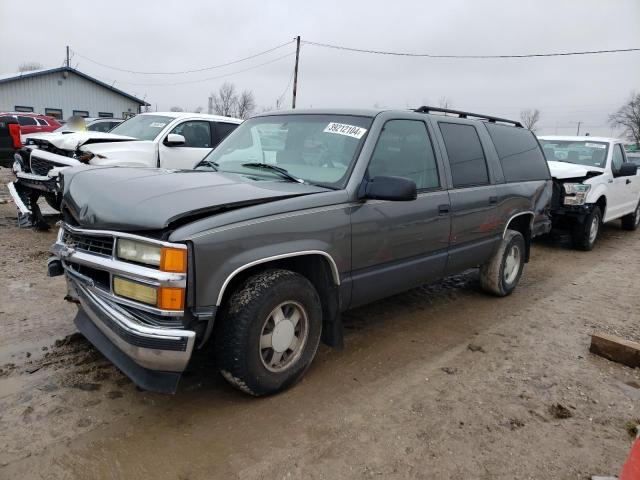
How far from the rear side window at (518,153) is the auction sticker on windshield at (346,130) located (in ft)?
6.83

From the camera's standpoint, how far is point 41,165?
6.86 meters

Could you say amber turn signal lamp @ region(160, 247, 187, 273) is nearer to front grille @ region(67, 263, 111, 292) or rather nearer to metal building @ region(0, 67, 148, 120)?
front grille @ region(67, 263, 111, 292)

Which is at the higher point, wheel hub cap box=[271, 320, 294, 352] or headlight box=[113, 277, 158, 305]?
headlight box=[113, 277, 158, 305]

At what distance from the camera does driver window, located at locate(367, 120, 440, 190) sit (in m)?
3.56

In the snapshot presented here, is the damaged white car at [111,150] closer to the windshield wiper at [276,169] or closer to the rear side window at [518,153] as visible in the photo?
the windshield wiper at [276,169]

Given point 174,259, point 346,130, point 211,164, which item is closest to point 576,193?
point 346,130

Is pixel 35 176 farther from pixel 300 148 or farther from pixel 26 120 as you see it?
pixel 26 120

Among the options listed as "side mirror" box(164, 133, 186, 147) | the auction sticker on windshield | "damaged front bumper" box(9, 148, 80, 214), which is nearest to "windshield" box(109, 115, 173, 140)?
"side mirror" box(164, 133, 186, 147)

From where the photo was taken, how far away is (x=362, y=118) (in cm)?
363

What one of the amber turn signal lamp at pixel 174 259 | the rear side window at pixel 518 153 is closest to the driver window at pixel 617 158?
the rear side window at pixel 518 153

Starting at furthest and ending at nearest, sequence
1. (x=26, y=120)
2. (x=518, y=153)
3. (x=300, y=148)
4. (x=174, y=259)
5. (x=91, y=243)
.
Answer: (x=26, y=120) → (x=518, y=153) → (x=300, y=148) → (x=91, y=243) → (x=174, y=259)

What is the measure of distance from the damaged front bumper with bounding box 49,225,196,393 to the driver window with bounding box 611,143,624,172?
869cm

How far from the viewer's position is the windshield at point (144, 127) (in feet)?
25.1

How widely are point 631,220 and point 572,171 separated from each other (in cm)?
366
